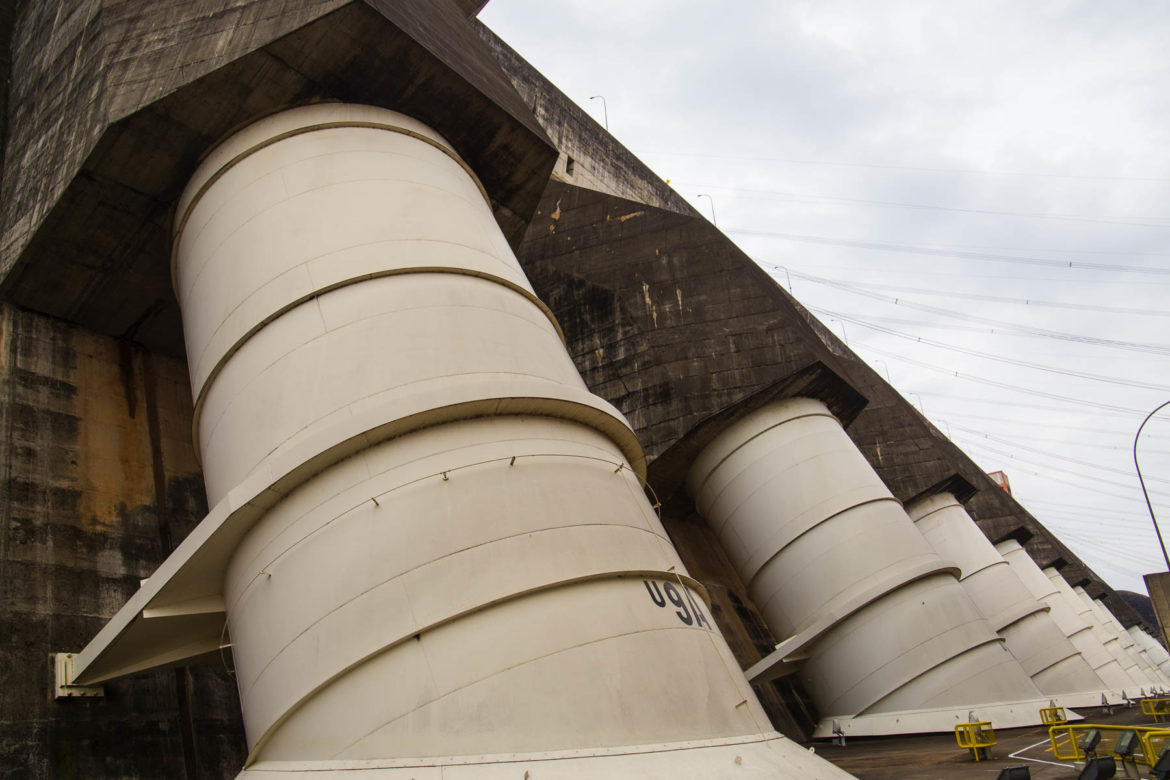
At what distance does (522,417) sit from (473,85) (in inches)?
234

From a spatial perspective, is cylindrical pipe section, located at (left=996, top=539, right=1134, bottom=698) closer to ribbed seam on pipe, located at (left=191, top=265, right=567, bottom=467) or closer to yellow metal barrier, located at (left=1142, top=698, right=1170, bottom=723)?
yellow metal barrier, located at (left=1142, top=698, right=1170, bottom=723)

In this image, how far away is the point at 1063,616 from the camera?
31.2 m

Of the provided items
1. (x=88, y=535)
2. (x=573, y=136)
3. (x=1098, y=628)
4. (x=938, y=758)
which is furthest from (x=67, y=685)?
(x=1098, y=628)

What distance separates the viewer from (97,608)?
1013 cm

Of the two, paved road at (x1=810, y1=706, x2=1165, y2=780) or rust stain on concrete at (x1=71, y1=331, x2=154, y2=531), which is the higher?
rust stain on concrete at (x1=71, y1=331, x2=154, y2=531)

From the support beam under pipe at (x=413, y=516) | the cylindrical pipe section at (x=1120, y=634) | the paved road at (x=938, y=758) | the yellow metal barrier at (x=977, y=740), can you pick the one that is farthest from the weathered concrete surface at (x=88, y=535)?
the cylindrical pipe section at (x=1120, y=634)

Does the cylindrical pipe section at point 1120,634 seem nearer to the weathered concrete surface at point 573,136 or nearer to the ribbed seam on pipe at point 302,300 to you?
the weathered concrete surface at point 573,136

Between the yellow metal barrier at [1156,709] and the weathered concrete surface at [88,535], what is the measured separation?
17669 mm

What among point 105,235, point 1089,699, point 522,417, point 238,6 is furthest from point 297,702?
point 1089,699

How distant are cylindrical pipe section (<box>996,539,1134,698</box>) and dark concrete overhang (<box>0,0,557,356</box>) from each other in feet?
88.1

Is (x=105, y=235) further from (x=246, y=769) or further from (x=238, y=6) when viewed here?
(x=246, y=769)

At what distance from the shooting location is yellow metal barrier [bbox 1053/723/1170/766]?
25.9 feet

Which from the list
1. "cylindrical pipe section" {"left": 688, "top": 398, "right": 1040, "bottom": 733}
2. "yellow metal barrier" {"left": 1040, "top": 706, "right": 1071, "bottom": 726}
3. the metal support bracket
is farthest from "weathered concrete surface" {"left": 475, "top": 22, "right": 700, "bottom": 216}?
the metal support bracket

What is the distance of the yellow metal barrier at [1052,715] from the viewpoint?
46.2ft
